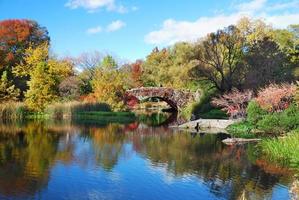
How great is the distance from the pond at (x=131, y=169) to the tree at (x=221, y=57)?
1563 cm

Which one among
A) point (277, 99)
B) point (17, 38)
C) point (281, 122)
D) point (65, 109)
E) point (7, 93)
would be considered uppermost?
point (17, 38)

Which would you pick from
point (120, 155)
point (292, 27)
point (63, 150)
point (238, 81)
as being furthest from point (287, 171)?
point (292, 27)

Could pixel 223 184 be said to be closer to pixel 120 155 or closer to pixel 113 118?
pixel 120 155

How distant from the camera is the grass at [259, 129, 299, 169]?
16.0 metres

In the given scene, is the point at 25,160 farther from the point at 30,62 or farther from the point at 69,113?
the point at 30,62

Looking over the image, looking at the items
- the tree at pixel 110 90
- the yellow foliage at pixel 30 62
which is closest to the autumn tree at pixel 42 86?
the tree at pixel 110 90

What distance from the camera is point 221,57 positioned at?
133 ft

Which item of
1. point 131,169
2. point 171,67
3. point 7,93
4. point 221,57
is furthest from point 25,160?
point 171,67

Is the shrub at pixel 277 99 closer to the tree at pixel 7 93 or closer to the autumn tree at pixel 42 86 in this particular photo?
the autumn tree at pixel 42 86

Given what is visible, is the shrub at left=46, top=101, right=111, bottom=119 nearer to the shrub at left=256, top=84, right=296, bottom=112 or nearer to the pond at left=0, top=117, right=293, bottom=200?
the pond at left=0, top=117, right=293, bottom=200

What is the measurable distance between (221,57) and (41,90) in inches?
690

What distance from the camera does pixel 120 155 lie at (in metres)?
18.3

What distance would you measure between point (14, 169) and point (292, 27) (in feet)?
150

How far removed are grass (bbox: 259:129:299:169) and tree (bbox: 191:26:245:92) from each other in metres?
19.7
